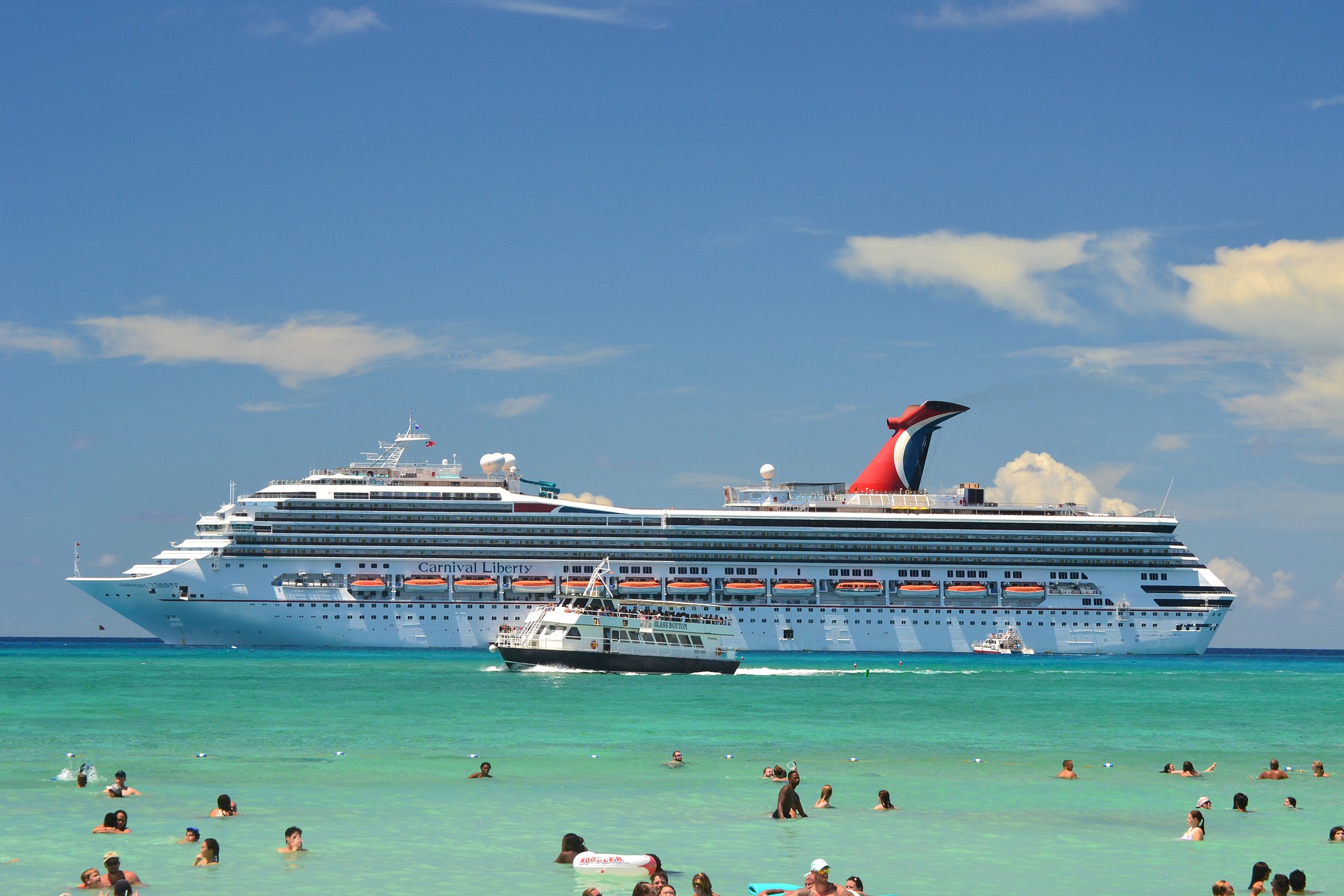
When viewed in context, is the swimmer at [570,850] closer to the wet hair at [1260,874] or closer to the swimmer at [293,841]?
the swimmer at [293,841]

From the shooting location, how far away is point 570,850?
22.9 m

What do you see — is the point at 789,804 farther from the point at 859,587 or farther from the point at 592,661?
the point at 859,587

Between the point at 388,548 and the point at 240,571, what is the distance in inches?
379

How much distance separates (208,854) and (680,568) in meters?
85.1

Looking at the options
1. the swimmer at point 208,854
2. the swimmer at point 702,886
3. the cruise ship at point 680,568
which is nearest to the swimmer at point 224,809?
the swimmer at point 208,854

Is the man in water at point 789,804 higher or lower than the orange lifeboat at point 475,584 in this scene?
lower

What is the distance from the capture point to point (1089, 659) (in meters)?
104

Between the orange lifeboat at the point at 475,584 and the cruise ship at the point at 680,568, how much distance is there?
152 millimetres

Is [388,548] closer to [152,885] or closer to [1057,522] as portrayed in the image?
[1057,522]

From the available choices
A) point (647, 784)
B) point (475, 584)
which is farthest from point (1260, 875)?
point (475, 584)

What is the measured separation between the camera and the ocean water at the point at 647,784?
22938 mm

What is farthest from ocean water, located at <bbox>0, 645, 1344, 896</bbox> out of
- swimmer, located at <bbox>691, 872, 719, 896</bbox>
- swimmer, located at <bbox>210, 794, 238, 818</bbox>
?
swimmer, located at <bbox>691, 872, 719, 896</bbox>

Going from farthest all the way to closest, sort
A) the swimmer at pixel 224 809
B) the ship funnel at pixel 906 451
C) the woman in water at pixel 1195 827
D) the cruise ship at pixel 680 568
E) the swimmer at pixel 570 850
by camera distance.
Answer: the ship funnel at pixel 906 451
the cruise ship at pixel 680 568
the swimmer at pixel 224 809
the woman in water at pixel 1195 827
the swimmer at pixel 570 850

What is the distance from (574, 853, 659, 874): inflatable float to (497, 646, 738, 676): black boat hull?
152ft
